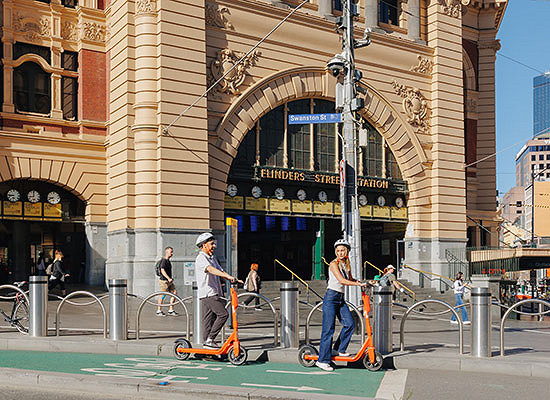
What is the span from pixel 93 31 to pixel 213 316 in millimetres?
18853

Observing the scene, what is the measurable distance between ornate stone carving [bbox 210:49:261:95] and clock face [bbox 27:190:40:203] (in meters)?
8.06

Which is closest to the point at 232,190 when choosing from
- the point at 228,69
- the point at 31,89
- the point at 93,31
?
the point at 228,69

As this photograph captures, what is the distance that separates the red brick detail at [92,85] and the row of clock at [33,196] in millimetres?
3260

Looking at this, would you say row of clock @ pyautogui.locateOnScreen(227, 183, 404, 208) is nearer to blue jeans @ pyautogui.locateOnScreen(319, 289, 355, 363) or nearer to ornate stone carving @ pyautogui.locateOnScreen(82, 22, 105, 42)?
ornate stone carving @ pyautogui.locateOnScreen(82, 22, 105, 42)

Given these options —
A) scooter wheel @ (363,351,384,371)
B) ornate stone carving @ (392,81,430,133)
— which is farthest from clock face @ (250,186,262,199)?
scooter wheel @ (363,351,384,371)

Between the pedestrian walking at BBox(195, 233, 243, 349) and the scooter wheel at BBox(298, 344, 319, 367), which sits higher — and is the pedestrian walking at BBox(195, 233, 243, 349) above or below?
above

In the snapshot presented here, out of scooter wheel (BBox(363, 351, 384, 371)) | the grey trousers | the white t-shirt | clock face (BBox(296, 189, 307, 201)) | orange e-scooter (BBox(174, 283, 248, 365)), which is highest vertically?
clock face (BBox(296, 189, 307, 201))

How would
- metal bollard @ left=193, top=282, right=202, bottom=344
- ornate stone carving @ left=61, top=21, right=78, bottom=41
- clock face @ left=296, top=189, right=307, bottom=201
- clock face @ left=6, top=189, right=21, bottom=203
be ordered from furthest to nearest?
clock face @ left=296, top=189, right=307, bottom=201
ornate stone carving @ left=61, top=21, right=78, bottom=41
clock face @ left=6, top=189, right=21, bottom=203
metal bollard @ left=193, top=282, right=202, bottom=344

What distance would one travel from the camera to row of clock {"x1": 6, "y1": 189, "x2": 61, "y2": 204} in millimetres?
24781

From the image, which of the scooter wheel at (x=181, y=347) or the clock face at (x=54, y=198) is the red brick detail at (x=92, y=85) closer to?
the clock face at (x=54, y=198)

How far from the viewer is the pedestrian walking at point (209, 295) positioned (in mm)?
10844

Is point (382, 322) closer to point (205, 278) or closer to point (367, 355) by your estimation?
point (367, 355)

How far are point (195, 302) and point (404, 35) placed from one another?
934 inches

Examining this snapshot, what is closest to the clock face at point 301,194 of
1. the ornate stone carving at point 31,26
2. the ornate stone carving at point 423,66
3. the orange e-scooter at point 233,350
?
the ornate stone carving at point 423,66
